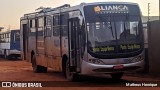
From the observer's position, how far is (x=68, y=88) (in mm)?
14367

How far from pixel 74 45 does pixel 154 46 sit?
4.46m

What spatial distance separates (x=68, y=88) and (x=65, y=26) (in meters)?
3.57

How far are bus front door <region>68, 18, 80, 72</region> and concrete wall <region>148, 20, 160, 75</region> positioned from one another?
4219mm

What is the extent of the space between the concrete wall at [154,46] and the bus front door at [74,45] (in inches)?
166

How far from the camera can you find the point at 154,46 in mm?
18531

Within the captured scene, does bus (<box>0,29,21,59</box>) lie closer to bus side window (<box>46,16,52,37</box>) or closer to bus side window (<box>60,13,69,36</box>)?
bus side window (<box>46,16,52,37</box>)

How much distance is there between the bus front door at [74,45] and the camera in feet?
51.0

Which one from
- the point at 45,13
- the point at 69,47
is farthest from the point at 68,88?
the point at 45,13

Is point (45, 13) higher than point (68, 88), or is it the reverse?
point (45, 13)

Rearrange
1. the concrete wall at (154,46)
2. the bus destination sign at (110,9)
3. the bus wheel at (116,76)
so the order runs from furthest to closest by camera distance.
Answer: the concrete wall at (154,46) → the bus wheel at (116,76) → the bus destination sign at (110,9)

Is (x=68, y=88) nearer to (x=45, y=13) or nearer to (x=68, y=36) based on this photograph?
(x=68, y=36)

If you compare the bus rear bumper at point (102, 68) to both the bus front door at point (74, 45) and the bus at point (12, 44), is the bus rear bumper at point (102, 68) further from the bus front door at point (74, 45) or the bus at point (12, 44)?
the bus at point (12, 44)

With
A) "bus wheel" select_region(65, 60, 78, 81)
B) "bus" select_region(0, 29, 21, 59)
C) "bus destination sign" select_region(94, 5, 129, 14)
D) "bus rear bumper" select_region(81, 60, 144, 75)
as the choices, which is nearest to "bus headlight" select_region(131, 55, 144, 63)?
"bus rear bumper" select_region(81, 60, 144, 75)

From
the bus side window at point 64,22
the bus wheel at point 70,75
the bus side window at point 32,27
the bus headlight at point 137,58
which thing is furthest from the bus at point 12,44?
the bus headlight at point 137,58
